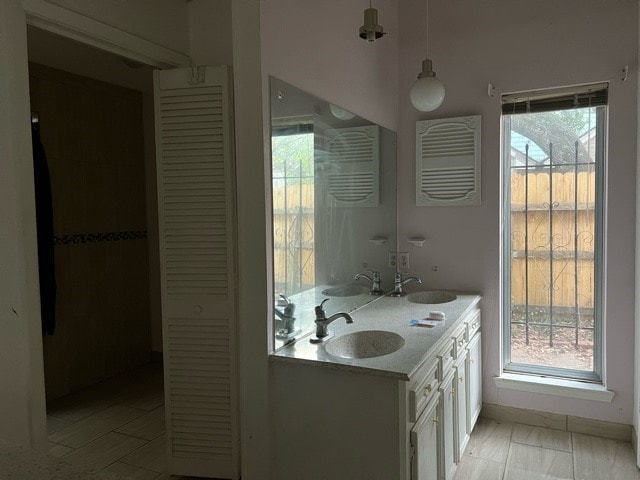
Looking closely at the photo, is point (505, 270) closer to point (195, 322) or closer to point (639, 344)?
point (639, 344)

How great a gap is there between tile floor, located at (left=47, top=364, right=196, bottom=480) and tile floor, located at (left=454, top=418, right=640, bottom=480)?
1.73 meters

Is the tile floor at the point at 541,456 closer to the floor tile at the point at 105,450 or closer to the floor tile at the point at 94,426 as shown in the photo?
the floor tile at the point at 105,450

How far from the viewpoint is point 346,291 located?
9.10 ft

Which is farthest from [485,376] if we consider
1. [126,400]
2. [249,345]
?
[126,400]

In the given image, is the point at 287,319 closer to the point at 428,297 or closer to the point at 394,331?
the point at 394,331

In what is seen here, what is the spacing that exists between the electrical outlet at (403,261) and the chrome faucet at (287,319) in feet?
4.84

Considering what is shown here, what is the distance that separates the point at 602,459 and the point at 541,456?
0.33 metres

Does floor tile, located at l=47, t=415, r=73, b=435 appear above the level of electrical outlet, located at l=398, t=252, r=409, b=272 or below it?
below

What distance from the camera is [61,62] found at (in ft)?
11.5

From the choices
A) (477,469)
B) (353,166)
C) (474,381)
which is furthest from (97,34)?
(477,469)

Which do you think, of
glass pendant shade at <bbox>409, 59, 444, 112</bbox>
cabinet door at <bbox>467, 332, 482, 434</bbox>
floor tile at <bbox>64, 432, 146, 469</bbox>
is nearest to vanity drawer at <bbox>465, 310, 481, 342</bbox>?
cabinet door at <bbox>467, 332, 482, 434</bbox>

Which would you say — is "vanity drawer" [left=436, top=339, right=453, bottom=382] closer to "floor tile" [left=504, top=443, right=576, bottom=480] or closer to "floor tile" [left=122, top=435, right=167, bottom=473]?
"floor tile" [left=504, top=443, right=576, bottom=480]

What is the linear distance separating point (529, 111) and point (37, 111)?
3.45m

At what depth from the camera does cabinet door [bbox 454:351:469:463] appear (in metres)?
2.55
